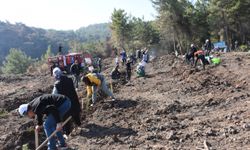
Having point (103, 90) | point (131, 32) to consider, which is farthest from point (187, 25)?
point (103, 90)

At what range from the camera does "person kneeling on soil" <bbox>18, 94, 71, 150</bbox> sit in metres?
7.63

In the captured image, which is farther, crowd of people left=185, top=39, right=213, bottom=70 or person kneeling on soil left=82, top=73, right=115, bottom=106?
crowd of people left=185, top=39, right=213, bottom=70

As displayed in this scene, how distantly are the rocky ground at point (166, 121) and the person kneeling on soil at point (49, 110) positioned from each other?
0.83 metres

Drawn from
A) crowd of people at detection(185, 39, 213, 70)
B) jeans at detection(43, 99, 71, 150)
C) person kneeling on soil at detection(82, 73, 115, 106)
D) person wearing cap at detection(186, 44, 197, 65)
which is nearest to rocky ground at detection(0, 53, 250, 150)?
person kneeling on soil at detection(82, 73, 115, 106)

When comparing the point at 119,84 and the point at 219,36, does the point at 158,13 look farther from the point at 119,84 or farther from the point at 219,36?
the point at 119,84

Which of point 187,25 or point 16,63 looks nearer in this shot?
point 187,25

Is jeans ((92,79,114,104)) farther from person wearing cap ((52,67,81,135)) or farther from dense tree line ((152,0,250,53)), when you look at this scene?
dense tree line ((152,0,250,53))

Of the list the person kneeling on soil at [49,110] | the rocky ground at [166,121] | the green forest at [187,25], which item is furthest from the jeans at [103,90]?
the green forest at [187,25]

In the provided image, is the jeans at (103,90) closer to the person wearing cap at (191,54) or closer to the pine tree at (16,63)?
the person wearing cap at (191,54)

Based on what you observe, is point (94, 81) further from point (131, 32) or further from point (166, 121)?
point (131, 32)

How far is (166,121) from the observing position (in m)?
9.59

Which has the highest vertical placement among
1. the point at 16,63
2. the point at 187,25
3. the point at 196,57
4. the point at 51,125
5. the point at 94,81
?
the point at 187,25

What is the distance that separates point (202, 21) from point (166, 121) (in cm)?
4564

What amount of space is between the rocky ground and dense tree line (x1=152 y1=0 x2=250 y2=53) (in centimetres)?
3221
